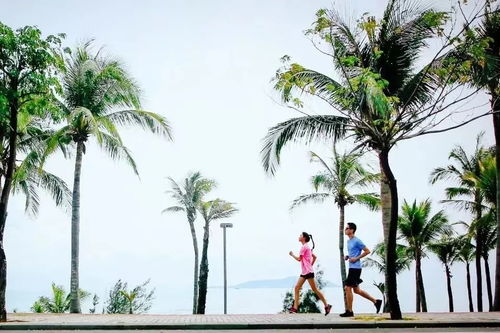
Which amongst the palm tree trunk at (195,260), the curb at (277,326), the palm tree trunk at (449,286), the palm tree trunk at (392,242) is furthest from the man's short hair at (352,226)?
the palm tree trunk at (449,286)

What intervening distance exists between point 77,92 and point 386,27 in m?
12.8

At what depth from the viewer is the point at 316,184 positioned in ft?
108

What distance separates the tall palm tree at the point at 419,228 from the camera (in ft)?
136

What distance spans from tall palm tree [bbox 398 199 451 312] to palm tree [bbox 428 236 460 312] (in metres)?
0.76

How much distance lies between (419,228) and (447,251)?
465 centimetres

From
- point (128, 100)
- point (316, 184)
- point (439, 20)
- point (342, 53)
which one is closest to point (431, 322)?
point (439, 20)

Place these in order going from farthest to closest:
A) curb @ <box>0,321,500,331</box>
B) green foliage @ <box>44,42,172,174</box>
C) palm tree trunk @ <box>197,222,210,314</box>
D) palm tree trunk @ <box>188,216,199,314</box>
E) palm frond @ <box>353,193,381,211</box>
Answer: palm tree trunk @ <box>188,216,199,314</box>
palm tree trunk @ <box>197,222,210,314</box>
palm frond @ <box>353,193,381,211</box>
green foliage @ <box>44,42,172,174</box>
curb @ <box>0,321,500,331</box>

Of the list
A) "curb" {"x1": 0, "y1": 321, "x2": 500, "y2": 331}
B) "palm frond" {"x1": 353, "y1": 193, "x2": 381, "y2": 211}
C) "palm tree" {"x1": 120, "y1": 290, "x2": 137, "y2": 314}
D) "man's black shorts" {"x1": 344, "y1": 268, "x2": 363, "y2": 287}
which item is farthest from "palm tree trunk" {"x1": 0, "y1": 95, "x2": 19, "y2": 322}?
"palm frond" {"x1": 353, "y1": 193, "x2": 381, "y2": 211}

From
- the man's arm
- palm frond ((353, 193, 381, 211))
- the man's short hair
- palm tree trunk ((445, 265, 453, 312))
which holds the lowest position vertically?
palm tree trunk ((445, 265, 453, 312))

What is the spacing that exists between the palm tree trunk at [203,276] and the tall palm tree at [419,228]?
1476 cm

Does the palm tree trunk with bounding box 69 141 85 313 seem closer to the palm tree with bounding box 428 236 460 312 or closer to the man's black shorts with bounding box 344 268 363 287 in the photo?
the man's black shorts with bounding box 344 268 363 287

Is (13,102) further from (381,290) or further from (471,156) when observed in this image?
(381,290)

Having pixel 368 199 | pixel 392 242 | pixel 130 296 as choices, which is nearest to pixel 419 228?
pixel 368 199

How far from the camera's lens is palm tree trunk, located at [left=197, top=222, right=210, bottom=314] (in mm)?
36719
